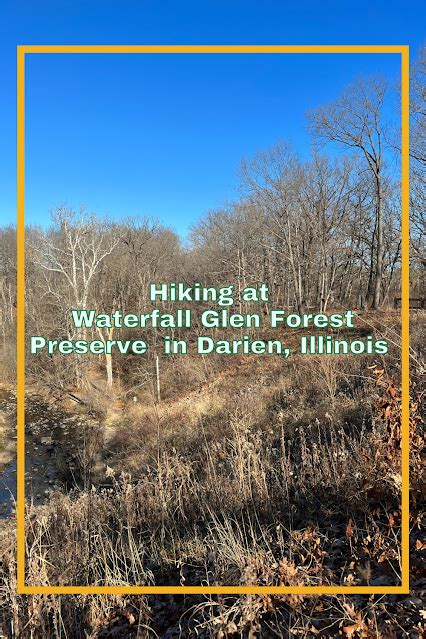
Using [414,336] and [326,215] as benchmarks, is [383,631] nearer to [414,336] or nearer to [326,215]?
[414,336]

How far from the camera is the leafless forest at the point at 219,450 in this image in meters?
2.89

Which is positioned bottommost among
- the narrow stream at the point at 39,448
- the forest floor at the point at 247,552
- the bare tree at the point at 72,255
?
the narrow stream at the point at 39,448

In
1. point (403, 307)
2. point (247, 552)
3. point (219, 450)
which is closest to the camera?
point (403, 307)

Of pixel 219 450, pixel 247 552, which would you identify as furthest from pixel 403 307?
pixel 219 450

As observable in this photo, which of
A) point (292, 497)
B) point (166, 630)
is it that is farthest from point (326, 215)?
point (166, 630)

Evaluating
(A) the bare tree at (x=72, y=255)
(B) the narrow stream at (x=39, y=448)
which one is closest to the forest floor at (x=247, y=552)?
(B) the narrow stream at (x=39, y=448)

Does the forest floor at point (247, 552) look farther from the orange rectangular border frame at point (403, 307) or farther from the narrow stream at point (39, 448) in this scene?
the narrow stream at point (39, 448)

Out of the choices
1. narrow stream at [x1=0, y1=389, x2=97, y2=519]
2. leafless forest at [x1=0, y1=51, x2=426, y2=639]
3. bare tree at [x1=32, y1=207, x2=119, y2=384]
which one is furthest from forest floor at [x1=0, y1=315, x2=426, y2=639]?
bare tree at [x1=32, y1=207, x2=119, y2=384]

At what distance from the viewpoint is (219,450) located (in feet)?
22.8

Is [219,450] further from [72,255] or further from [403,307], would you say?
[72,255]

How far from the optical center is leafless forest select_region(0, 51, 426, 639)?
2.89 metres

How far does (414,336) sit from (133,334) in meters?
13.4

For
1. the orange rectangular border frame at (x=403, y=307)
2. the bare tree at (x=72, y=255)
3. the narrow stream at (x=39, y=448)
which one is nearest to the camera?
the orange rectangular border frame at (x=403, y=307)

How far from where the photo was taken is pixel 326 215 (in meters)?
24.0
